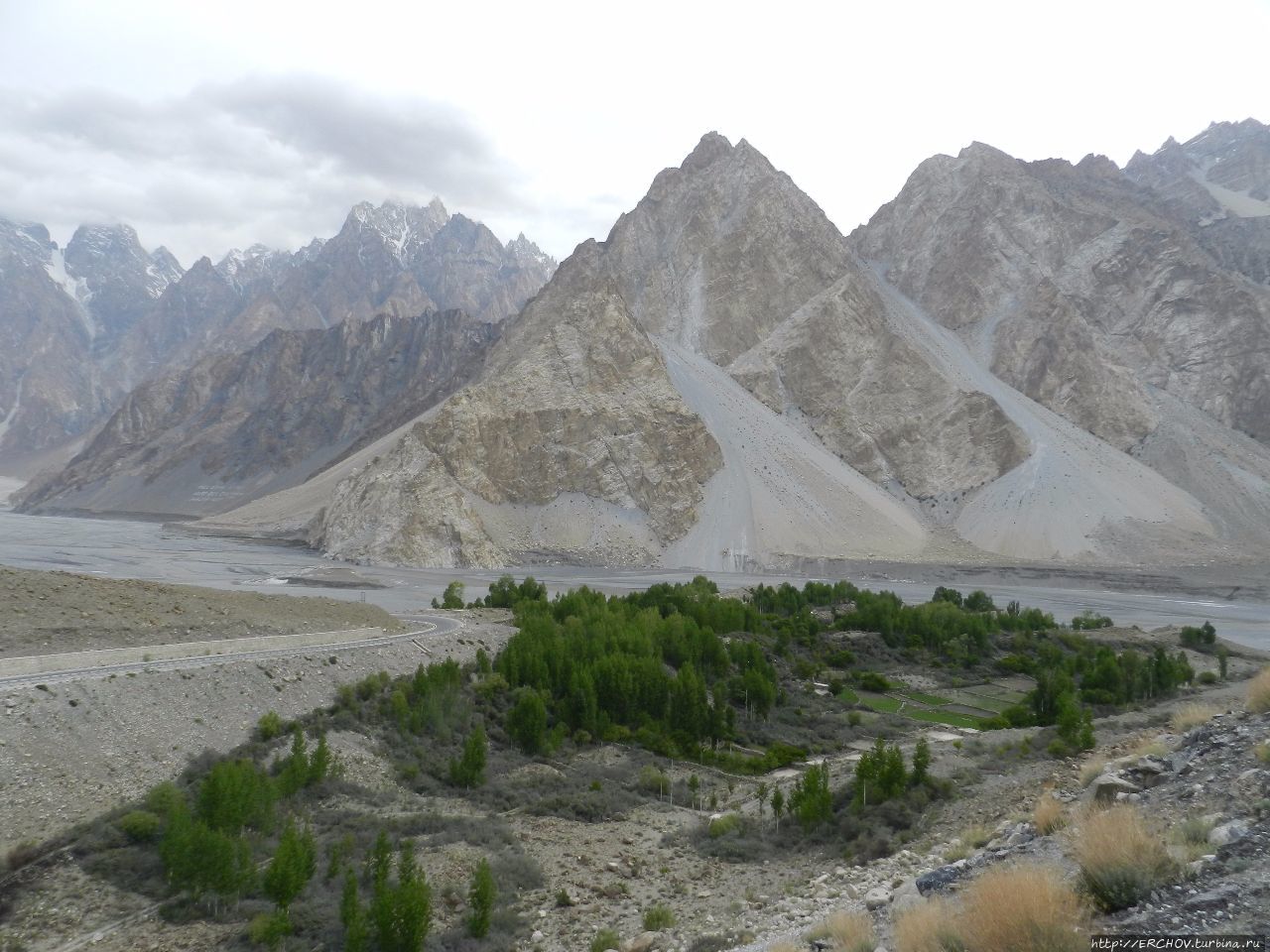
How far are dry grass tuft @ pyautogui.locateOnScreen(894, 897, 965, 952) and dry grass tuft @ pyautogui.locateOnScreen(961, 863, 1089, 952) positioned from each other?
0.43 ft

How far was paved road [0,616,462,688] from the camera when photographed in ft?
57.8

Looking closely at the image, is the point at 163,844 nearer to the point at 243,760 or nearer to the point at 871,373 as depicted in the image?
the point at 243,760

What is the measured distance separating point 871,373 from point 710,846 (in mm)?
101746

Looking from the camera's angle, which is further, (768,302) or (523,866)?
(768,302)

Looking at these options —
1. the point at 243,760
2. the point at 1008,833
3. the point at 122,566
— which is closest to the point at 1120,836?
the point at 1008,833

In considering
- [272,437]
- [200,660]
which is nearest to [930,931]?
[200,660]

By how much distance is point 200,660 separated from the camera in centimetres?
2123

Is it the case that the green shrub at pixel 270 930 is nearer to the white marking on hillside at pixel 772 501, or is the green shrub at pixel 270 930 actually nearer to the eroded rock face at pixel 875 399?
the white marking on hillside at pixel 772 501

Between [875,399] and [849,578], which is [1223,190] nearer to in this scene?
[875,399]

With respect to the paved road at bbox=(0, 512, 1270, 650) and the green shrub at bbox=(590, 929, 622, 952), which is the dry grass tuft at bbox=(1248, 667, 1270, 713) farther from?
the paved road at bbox=(0, 512, 1270, 650)

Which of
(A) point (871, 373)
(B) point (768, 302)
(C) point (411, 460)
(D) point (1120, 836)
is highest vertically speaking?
(B) point (768, 302)

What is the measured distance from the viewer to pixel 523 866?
635 inches

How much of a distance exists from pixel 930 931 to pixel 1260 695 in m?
8.26

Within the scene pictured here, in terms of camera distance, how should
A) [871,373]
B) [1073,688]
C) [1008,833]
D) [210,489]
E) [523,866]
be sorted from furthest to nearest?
[210,489] < [871,373] < [1073,688] < [523,866] < [1008,833]
